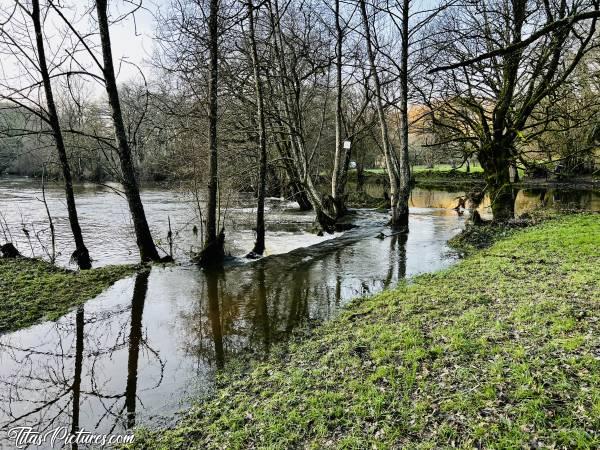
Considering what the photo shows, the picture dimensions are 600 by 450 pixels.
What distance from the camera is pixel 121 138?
1069cm

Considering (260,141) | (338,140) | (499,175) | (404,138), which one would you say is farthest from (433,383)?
(338,140)

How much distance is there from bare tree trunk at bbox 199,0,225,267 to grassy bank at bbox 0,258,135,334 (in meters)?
2.22

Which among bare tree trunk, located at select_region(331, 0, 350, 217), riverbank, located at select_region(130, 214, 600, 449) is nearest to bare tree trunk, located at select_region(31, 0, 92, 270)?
riverbank, located at select_region(130, 214, 600, 449)

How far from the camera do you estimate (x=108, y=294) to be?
30.1 ft

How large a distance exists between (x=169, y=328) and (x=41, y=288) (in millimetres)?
3418

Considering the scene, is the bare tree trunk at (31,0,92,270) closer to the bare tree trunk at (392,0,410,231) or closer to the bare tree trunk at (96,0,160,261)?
the bare tree trunk at (96,0,160,261)

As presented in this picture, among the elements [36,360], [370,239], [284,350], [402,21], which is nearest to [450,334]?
[284,350]

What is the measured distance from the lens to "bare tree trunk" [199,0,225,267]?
1089cm

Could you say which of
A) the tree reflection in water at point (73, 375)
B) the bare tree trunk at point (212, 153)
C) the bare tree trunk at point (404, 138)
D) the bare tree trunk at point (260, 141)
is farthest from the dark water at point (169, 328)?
the bare tree trunk at point (404, 138)

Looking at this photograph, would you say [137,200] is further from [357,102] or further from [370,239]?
[357,102]

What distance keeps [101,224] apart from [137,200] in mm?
9861

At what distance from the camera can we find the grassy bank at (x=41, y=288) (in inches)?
298

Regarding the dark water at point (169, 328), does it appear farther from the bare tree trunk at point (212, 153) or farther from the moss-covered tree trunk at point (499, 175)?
the moss-covered tree trunk at point (499, 175)

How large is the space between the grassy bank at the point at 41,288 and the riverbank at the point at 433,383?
4.28 meters
